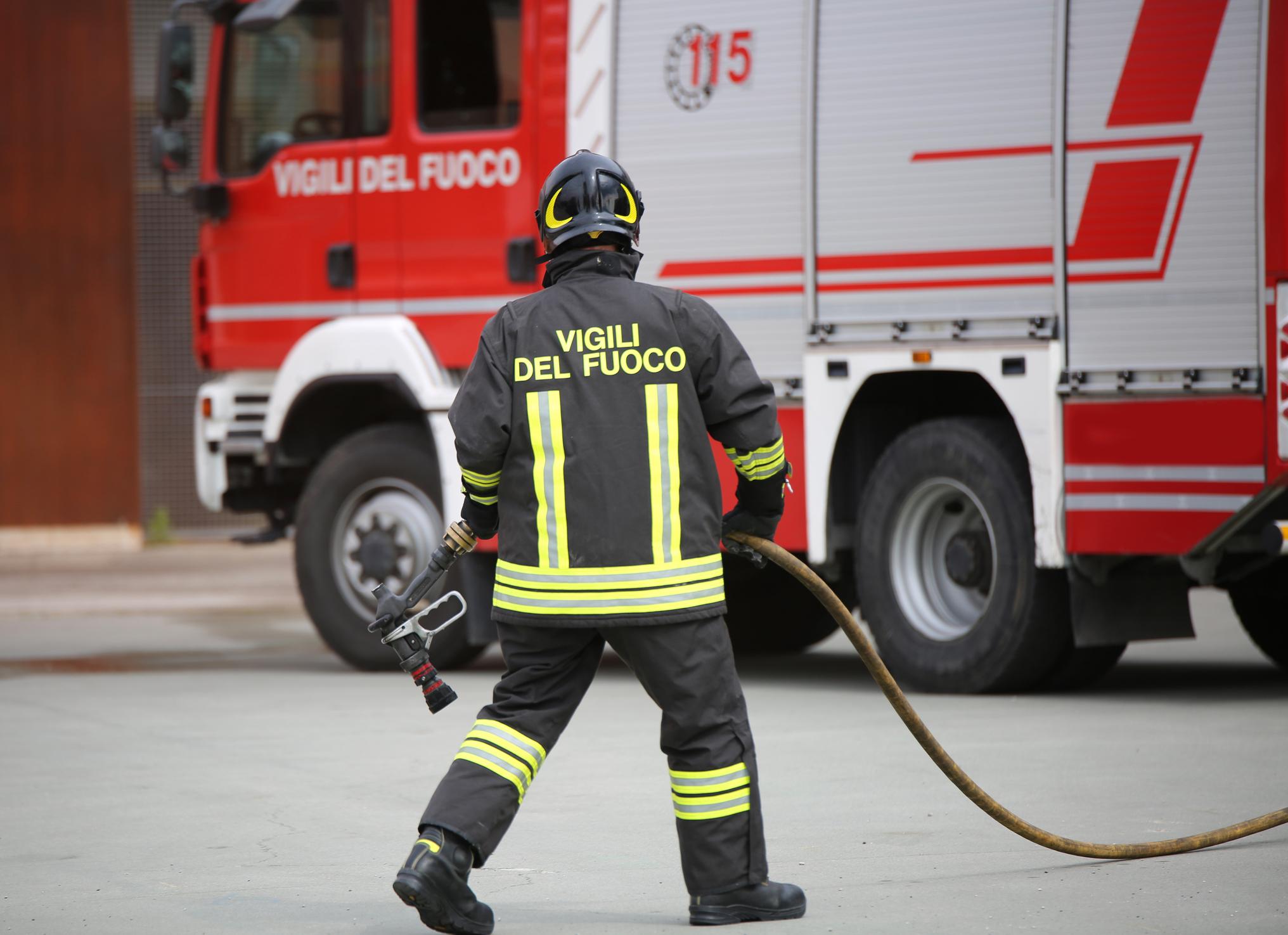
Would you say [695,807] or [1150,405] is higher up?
[1150,405]

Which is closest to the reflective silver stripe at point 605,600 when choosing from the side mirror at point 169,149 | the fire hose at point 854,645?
the fire hose at point 854,645

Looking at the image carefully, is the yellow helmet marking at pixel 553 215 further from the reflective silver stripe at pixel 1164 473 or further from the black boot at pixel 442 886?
the reflective silver stripe at pixel 1164 473

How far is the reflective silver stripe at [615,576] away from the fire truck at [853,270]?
3.58 metres

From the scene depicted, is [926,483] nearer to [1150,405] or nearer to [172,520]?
[1150,405]

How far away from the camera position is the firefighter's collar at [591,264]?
15.8ft

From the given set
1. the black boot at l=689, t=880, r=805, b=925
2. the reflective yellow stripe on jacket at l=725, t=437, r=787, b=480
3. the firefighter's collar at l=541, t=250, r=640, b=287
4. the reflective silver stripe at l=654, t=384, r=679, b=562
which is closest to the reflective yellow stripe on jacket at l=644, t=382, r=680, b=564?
the reflective silver stripe at l=654, t=384, r=679, b=562

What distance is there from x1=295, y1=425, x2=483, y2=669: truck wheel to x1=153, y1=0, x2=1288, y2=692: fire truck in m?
0.02

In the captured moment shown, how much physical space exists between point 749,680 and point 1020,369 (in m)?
2.30

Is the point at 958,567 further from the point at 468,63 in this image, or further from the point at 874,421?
the point at 468,63

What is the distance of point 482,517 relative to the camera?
4.91 meters

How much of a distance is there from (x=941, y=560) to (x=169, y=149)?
453 cm

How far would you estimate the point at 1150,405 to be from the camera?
7.97 m

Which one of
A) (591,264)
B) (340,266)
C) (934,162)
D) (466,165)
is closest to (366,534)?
(340,266)

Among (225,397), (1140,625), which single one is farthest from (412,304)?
(1140,625)
